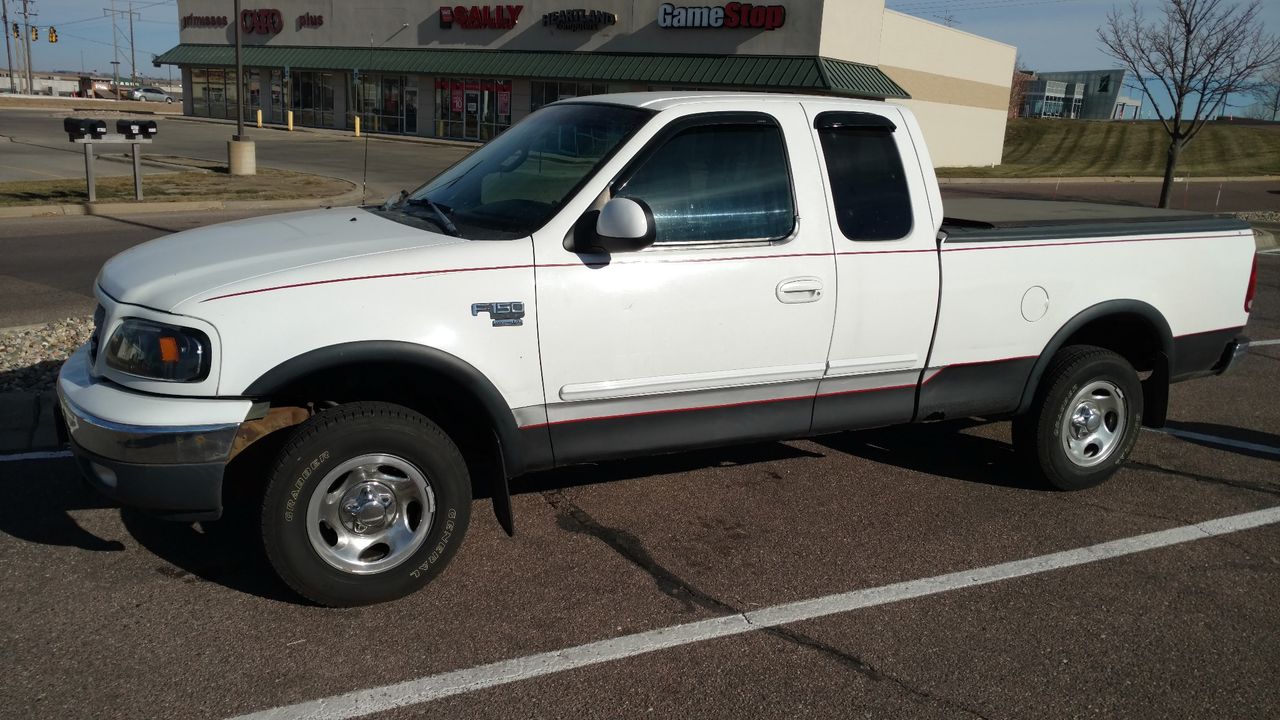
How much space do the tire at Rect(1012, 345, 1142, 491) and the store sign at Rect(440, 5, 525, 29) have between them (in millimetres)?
39990

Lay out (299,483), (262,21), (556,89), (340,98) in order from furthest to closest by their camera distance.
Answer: (262,21), (340,98), (556,89), (299,483)

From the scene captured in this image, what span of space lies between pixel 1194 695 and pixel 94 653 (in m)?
3.83

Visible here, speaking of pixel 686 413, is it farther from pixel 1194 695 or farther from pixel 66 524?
pixel 66 524

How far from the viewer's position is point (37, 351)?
7.22 meters

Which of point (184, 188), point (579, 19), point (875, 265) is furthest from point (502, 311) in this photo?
point (579, 19)

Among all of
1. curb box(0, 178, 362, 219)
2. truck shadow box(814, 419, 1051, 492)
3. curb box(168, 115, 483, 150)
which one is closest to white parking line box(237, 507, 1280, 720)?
truck shadow box(814, 419, 1051, 492)

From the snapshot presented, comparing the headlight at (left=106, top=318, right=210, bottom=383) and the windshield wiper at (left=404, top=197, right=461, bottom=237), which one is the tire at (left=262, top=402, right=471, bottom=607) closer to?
the headlight at (left=106, top=318, right=210, bottom=383)

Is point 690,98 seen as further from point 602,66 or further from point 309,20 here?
point 309,20

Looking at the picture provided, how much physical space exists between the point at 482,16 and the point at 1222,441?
133 ft

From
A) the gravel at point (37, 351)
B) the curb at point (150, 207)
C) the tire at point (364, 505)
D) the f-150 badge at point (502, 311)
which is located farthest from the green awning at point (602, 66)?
the tire at point (364, 505)

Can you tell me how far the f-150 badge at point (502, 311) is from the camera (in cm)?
396

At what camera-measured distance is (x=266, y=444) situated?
3959mm

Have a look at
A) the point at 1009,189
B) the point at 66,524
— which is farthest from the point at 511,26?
the point at 66,524

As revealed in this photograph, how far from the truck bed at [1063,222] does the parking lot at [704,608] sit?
1.40 m
